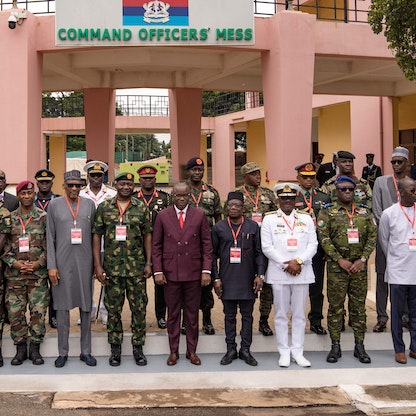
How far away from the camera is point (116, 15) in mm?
A: 10719

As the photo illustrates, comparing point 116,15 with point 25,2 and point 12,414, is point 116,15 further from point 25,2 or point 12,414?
point 12,414

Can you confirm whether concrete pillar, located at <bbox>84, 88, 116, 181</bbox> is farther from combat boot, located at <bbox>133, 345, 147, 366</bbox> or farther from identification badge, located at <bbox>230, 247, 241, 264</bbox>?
identification badge, located at <bbox>230, 247, 241, 264</bbox>

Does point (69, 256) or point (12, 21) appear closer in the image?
point (69, 256)

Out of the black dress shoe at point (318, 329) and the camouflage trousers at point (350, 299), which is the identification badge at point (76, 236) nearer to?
the camouflage trousers at point (350, 299)

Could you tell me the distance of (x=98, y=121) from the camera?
1727 cm

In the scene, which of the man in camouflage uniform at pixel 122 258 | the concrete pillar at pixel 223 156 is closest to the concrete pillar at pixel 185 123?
the concrete pillar at pixel 223 156

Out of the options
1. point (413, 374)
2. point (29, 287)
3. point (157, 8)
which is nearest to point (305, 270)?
point (413, 374)

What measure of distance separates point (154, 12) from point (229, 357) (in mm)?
7392

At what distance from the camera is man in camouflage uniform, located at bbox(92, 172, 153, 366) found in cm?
542

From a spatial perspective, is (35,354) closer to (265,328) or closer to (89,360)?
(89,360)

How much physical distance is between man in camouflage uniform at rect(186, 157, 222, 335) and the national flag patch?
5363 millimetres

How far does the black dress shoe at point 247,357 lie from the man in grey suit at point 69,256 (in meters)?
1.43

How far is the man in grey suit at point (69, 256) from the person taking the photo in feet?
17.9

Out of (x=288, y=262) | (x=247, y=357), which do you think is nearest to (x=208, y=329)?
(x=247, y=357)
